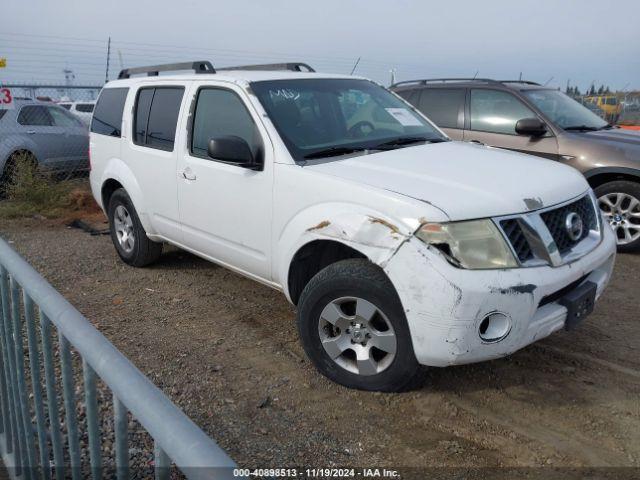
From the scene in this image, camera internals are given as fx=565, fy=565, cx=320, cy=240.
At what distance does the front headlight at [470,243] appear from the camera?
270 centimetres

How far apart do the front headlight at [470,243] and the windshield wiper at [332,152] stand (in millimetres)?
1090

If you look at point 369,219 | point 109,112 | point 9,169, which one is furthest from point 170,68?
point 9,169

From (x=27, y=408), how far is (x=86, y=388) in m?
0.80

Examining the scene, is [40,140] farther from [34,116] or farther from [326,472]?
[326,472]

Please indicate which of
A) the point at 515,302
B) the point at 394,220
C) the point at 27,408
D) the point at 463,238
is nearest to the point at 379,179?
the point at 394,220

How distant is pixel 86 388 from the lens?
1.46 meters

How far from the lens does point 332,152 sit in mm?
3621

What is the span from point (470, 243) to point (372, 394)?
1.04 meters

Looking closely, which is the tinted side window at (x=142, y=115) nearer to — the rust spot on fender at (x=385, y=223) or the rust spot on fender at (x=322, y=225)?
the rust spot on fender at (x=322, y=225)

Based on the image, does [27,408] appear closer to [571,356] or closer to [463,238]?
[463,238]

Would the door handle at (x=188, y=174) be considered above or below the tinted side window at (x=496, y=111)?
below

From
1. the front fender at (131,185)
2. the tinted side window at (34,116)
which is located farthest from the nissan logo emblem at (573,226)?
the tinted side window at (34,116)

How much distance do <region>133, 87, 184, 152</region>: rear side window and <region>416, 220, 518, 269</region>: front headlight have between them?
8.44 feet

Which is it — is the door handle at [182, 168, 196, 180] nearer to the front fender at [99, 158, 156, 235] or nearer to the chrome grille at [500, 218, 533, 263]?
the front fender at [99, 158, 156, 235]
